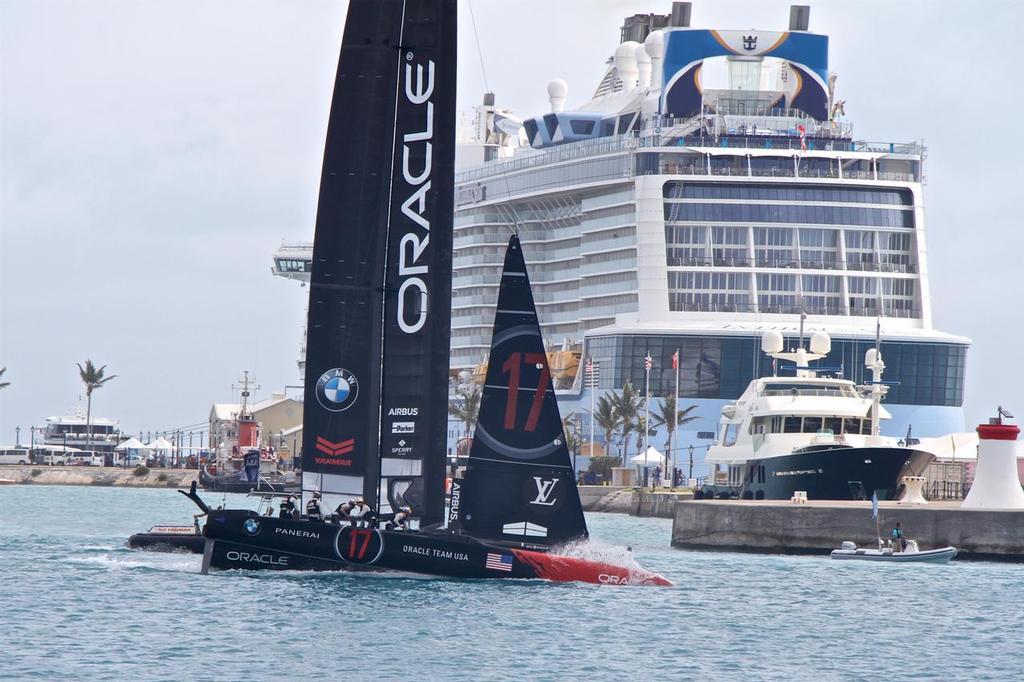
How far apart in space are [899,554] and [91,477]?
103596 millimetres

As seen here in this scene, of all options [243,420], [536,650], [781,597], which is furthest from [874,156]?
[536,650]

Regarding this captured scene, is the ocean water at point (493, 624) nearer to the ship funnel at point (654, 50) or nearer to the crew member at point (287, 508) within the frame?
the crew member at point (287, 508)

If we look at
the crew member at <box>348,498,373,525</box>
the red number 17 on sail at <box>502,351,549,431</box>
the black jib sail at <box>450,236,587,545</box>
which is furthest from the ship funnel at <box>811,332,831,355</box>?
the crew member at <box>348,498,373,525</box>

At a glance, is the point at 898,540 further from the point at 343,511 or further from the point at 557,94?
the point at 557,94

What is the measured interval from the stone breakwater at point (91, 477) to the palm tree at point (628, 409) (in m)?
43.3

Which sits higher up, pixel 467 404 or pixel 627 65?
pixel 627 65

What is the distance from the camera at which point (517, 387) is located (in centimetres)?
4256

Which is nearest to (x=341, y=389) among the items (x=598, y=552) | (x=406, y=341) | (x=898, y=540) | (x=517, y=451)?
(x=406, y=341)

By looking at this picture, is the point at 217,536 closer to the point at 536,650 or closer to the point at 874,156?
the point at 536,650

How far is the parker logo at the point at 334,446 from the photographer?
42094mm

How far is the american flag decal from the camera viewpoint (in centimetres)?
4044

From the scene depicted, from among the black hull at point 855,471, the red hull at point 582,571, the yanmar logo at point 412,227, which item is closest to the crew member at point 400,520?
the red hull at point 582,571

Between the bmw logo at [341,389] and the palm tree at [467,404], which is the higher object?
the palm tree at [467,404]

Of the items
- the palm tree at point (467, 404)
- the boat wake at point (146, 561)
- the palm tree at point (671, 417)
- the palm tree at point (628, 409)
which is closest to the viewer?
the boat wake at point (146, 561)
